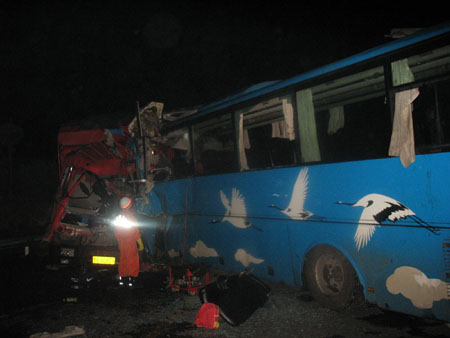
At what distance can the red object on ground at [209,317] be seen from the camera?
516 cm

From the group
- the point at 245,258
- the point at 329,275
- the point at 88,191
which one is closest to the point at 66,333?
the point at 245,258

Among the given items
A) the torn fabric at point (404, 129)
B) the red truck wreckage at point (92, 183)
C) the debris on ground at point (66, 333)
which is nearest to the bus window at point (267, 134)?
the torn fabric at point (404, 129)

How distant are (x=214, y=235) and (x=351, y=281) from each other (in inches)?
121

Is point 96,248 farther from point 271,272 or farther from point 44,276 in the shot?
point 271,272

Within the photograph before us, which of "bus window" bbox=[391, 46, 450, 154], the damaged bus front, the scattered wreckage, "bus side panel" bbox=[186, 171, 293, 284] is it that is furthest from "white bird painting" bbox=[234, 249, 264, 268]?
"bus window" bbox=[391, 46, 450, 154]

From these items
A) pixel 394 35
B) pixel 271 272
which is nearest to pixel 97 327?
pixel 271 272

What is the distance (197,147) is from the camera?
330 inches

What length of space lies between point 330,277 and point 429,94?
2.78m

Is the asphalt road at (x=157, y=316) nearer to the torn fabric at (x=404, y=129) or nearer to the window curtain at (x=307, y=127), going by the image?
the torn fabric at (x=404, y=129)

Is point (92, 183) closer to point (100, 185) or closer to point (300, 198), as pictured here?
point (100, 185)

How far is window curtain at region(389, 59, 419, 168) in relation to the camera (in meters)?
4.46

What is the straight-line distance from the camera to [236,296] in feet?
17.8

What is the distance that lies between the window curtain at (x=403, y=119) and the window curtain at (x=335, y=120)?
41.6 inches

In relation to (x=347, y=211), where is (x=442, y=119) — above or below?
above
